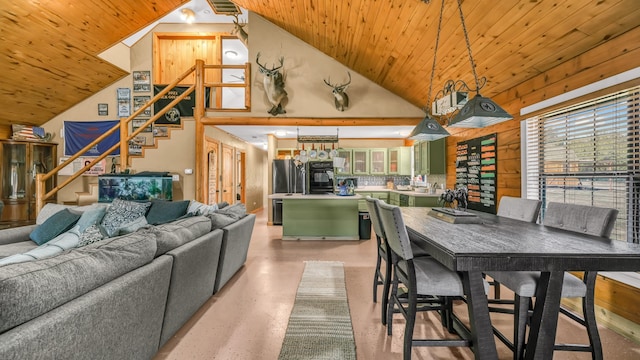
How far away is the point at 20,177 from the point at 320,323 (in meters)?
7.22

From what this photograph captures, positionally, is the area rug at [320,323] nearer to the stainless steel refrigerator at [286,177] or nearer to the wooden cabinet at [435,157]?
the wooden cabinet at [435,157]

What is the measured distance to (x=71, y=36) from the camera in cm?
487

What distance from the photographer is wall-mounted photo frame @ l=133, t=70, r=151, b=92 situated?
20.6 feet

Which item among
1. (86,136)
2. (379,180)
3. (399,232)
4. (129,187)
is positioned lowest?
(399,232)

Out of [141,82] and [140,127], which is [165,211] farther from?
[141,82]

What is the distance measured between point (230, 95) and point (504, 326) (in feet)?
28.7

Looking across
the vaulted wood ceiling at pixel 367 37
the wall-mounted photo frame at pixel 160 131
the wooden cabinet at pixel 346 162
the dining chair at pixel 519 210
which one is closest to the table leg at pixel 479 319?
the dining chair at pixel 519 210

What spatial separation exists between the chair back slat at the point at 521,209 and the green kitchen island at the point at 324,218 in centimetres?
272

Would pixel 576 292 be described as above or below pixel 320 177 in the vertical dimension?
below

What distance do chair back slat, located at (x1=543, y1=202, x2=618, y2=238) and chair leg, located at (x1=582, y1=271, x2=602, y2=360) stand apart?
1.02 feet

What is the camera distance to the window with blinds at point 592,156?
216 centimetres

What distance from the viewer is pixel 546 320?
1.52 metres

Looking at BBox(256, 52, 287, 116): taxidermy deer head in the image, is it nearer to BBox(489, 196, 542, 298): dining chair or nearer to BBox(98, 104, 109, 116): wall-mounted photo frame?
BBox(98, 104, 109, 116): wall-mounted photo frame

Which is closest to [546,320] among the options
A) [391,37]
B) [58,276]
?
[58,276]
